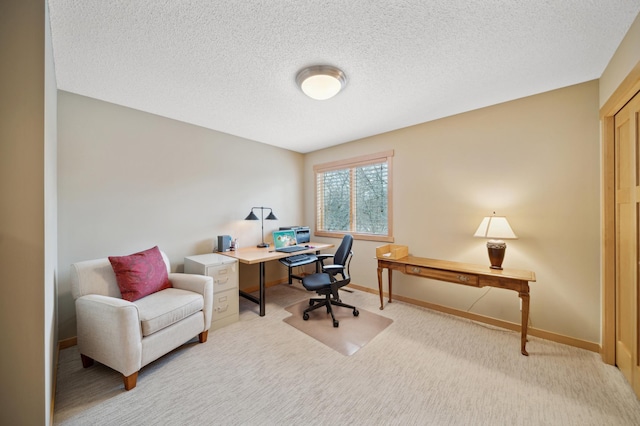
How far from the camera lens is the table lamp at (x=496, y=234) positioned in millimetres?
2275

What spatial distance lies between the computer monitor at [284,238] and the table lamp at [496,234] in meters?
2.55

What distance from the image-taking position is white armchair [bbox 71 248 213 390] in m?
1.66

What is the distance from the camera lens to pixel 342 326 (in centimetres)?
257

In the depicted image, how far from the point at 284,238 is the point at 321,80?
2.37m

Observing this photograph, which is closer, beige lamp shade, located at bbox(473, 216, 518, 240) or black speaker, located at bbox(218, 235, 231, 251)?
beige lamp shade, located at bbox(473, 216, 518, 240)

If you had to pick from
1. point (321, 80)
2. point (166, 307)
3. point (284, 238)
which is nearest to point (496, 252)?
point (321, 80)

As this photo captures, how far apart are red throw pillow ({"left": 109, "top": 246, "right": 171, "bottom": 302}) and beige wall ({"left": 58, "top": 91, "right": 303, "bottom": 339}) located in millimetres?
530

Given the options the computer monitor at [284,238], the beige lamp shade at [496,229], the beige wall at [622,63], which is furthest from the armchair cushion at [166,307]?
the beige wall at [622,63]

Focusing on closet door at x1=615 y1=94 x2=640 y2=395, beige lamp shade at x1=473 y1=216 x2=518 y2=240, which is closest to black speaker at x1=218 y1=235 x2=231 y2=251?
beige lamp shade at x1=473 y1=216 x2=518 y2=240

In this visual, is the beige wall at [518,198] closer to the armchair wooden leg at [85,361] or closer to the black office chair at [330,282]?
the black office chair at [330,282]

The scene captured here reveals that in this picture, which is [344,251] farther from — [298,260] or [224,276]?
[224,276]

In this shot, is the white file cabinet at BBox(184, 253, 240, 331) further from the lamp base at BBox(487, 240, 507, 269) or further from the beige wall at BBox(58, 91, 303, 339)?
the lamp base at BBox(487, 240, 507, 269)

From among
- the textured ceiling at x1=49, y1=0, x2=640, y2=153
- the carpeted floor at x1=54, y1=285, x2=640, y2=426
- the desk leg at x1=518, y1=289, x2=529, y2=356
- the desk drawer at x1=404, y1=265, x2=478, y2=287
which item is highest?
the textured ceiling at x1=49, y1=0, x2=640, y2=153

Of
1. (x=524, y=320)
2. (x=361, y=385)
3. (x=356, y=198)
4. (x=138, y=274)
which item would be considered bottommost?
(x=361, y=385)
